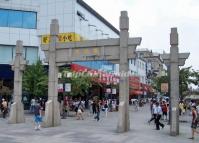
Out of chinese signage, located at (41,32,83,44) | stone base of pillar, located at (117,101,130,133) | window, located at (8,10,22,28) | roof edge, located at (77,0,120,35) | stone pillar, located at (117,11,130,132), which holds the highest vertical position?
roof edge, located at (77,0,120,35)

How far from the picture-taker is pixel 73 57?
26062mm

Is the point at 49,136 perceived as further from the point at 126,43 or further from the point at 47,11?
the point at 47,11

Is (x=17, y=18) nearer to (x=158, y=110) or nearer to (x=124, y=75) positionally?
(x=124, y=75)

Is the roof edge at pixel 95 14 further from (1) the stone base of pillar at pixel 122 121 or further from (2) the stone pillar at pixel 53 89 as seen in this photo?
(1) the stone base of pillar at pixel 122 121

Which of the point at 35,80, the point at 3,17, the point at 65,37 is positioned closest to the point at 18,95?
the point at 35,80

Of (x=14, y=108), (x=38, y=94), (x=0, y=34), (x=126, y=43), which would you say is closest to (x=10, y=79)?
(x=0, y=34)

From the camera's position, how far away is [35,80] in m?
40.2

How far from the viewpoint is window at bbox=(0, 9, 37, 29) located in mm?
47253

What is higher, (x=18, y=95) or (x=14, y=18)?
(x=14, y=18)

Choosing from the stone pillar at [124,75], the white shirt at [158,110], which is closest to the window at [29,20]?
the stone pillar at [124,75]

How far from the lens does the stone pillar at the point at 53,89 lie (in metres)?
26.1

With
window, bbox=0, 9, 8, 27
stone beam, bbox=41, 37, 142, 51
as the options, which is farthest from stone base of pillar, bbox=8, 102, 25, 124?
window, bbox=0, 9, 8, 27

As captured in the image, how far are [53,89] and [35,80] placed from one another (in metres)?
13.8

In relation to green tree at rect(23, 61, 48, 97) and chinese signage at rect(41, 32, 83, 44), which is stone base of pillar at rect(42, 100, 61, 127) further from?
chinese signage at rect(41, 32, 83, 44)
